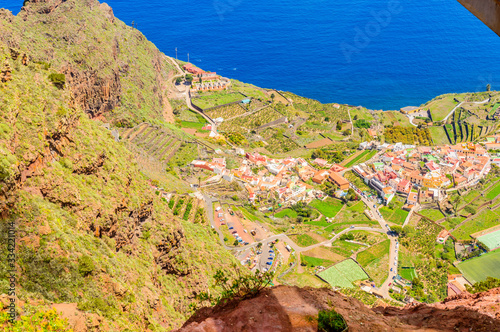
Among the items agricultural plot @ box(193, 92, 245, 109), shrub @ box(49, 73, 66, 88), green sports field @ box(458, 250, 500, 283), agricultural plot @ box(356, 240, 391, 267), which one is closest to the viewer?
shrub @ box(49, 73, 66, 88)

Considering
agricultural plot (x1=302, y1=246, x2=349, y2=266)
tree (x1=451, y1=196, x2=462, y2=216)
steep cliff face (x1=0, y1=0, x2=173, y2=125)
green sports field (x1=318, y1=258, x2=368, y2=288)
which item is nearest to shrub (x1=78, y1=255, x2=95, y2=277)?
green sports field (x1=318, y1=258, x2=368, y2=288)

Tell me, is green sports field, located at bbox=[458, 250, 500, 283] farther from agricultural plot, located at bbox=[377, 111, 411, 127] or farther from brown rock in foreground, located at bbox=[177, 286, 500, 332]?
agricultural plot, located at bbox=[377, 111, 411, 127]

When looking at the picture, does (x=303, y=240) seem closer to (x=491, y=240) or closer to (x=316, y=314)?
(x=491, y=240)

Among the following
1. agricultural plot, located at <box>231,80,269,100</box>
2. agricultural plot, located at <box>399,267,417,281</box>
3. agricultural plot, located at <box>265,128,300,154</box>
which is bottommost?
agricultural plot, located at <box>399,267,417,281</box>

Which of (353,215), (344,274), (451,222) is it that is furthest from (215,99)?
(344,274)

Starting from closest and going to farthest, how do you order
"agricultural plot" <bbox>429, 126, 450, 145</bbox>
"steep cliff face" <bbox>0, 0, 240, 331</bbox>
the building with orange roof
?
"steep cliff face" <bbox>0, 0, 240, 331</bbox>
the building with orange roof
"agricultural plot" <bbox>429, 126, 450, 145</bbox>

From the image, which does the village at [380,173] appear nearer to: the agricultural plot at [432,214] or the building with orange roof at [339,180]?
the building with orange roof at [339,180]

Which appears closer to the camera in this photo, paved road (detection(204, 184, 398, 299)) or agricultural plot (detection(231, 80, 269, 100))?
paved road (detection(204, 184, 398, 299))
